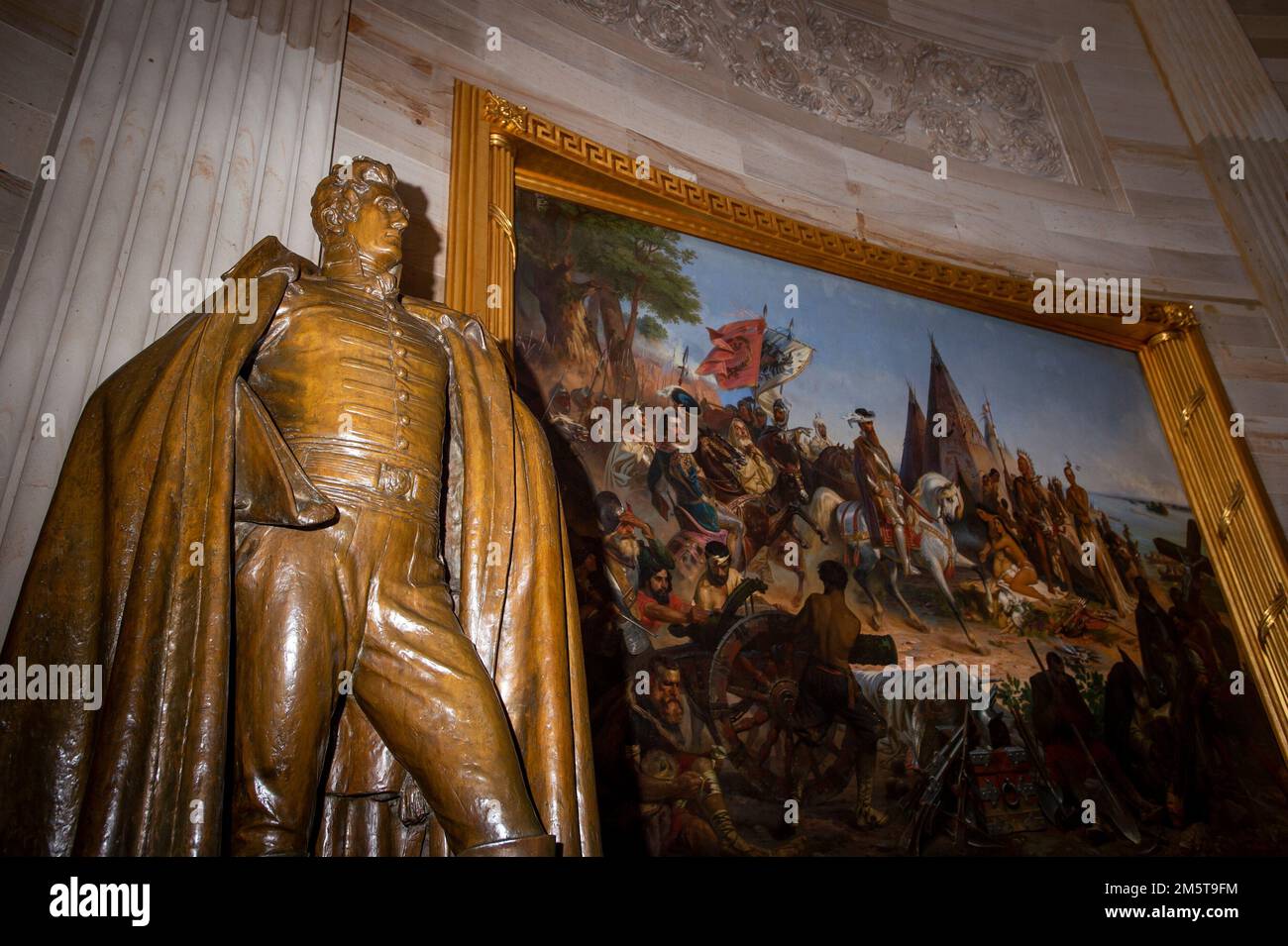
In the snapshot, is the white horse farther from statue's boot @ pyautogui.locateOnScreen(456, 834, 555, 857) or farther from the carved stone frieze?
statue's boot @ pyautogui.locateOnScreen(456, 834, 555, 857)

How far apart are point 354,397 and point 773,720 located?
250 centimetres

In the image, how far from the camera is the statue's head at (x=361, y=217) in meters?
2.87

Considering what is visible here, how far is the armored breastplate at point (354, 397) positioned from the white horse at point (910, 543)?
2794 mm

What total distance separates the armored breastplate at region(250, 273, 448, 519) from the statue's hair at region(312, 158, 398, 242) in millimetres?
292

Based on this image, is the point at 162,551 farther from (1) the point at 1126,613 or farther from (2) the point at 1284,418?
(2) the point at 1284,418

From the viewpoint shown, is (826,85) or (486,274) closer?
(486,274)

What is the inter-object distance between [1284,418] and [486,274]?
561 cm

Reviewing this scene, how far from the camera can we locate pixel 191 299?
3.22m

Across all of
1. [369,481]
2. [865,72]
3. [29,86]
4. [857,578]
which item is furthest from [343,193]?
[865,72]

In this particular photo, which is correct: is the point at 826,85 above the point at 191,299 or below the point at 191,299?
above

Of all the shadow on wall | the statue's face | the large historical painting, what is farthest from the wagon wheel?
the statue's face

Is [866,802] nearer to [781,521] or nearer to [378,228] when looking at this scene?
[781,521]
